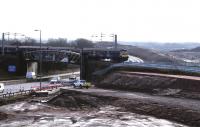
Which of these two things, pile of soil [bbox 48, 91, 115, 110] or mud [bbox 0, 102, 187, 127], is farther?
pile of soil [bbox 48, 91, 115, 110]

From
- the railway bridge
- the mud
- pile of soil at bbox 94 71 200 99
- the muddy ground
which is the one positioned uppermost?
the railway bridge

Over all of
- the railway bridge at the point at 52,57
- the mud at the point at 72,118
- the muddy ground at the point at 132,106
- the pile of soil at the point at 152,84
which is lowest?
the mud at the point at 72,118

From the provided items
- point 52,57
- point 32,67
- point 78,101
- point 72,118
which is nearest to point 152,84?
point 78,101

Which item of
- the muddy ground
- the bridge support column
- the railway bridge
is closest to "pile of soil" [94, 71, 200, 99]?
the muddy ground

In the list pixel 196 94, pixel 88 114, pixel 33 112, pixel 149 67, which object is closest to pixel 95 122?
pixel 88 114

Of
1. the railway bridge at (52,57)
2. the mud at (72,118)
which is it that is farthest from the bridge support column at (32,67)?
the mud at (72,118)

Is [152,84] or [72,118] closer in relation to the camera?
[72,118]

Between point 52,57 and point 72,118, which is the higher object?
point 52,57

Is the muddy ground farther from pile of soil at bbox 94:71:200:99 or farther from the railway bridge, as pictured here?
the railway bridge

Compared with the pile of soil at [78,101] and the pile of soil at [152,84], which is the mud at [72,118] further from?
the pile of soil at [152,84]

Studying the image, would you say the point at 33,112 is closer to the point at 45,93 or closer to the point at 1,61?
the point at 45,93

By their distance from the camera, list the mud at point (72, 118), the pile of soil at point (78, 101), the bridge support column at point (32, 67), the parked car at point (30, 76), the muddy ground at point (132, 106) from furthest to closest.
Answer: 1. the bridge support column at point (32, 67)
2. the parked car at point (30, 76)
3. the pile of soil at point (78, 101)
4. the muddy ground at point (132, 106)
5. the mud at point (72, 118)

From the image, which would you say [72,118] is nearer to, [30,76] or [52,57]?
[30,76]

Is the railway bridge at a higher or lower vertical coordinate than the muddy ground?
higher
